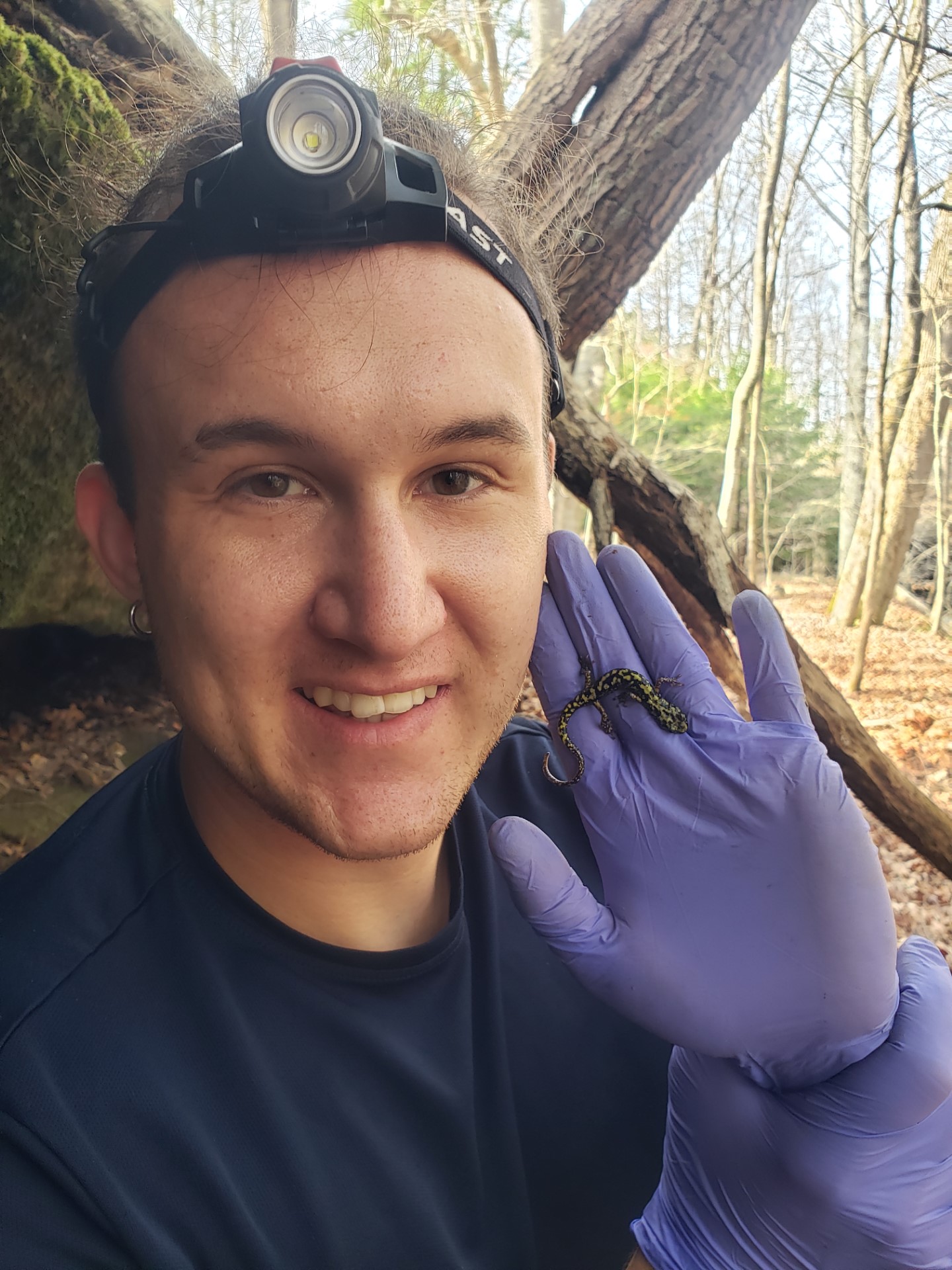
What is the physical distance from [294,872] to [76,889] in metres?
0.36

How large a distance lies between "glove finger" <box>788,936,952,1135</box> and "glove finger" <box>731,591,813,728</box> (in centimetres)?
60

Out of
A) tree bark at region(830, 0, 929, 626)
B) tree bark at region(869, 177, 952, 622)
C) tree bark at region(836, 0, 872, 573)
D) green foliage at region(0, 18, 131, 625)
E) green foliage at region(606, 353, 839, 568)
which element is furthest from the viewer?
green foliage at region(606, 353, 839, 568)

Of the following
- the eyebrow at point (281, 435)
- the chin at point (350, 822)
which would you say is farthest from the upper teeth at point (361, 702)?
the eyebrow at point (281, 435)

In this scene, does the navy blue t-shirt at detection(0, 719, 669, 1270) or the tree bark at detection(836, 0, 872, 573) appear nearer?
the navy blue t-shirt at detection(0, 719, 669, 1270)

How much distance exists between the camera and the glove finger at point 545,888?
4.57 ft

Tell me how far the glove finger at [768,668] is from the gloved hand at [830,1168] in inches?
23.6

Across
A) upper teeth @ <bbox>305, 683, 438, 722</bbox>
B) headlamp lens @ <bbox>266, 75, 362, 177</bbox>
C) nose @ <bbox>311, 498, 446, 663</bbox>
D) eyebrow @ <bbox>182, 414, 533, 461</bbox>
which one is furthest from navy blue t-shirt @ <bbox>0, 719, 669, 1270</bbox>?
headlamp lens @ <bbox>266, 75, 362, 177</bbox>

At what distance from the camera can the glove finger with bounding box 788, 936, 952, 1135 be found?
53.3 inches

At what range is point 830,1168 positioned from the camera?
134 cm

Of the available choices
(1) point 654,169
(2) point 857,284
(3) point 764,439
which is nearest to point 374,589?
(1) point 654,169

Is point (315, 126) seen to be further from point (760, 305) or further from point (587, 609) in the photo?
point (760, 305)

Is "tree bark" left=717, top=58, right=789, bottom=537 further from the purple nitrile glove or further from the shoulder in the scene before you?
the shoulder

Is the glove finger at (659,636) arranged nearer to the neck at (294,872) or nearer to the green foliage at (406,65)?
the neck at (294,872)

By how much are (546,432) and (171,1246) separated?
1486 mm
